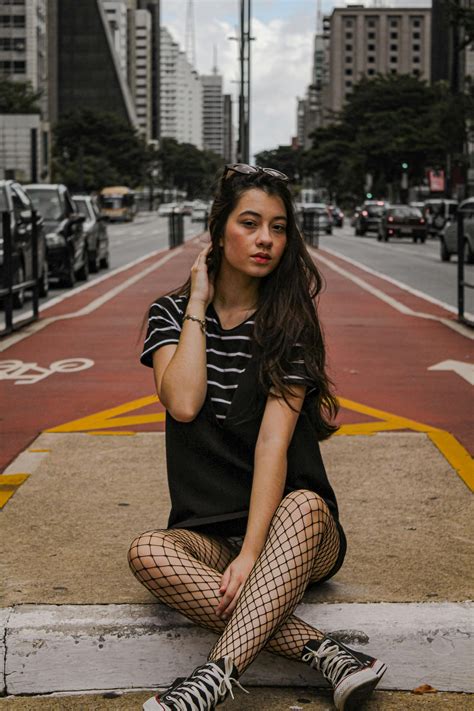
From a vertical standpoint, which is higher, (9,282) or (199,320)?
(199,320)

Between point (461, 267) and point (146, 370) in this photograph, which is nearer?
point (146, 370)

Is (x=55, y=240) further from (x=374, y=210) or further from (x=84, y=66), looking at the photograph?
(x=84, y=66)

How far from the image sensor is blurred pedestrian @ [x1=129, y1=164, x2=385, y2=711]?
366cm

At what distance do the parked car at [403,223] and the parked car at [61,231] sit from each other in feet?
96.6

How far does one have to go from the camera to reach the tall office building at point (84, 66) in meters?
186

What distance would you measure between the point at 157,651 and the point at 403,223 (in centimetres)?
4897

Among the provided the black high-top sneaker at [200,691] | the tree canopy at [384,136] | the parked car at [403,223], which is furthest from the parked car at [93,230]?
the tree canopy at [384,136]

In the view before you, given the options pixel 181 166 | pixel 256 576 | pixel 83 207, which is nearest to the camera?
pixel 256 576

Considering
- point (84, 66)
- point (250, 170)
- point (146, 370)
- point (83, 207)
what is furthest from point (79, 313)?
point (84, 66)

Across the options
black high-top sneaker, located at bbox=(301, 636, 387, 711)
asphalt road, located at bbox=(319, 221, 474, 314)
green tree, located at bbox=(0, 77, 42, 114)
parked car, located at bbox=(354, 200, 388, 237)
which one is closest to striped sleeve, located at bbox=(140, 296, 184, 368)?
black high-top sneaker, located at bbox=(301, 636, 387, 711)

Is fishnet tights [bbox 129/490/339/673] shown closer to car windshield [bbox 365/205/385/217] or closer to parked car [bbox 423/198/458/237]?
Result: parked car [bbox 423/198/458/237]

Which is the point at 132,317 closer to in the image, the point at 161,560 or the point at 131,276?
the point at 131,276

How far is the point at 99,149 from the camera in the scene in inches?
4764

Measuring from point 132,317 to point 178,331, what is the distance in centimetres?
1197
